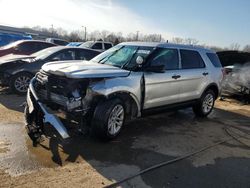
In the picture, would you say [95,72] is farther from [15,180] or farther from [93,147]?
[15,180]

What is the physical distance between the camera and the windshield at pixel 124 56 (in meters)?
6.75

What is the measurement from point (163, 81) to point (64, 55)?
176 inches

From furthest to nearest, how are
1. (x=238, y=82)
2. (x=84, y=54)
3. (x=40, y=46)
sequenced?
(x=40, y=46) < (x=238, y=82) < (x=84, y=54)

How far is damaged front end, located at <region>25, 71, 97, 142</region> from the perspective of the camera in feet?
18.1

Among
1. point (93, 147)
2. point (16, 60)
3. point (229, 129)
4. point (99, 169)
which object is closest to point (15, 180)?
point (99, 169)

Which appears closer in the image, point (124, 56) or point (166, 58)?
point (124, 56)

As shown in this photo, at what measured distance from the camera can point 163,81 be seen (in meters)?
6.99

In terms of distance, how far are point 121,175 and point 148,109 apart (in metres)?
2.38

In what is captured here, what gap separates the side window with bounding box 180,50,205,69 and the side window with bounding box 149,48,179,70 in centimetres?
29

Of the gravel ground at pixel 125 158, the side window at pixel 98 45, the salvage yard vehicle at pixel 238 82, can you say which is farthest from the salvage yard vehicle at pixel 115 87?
the side window at pixel 98 45

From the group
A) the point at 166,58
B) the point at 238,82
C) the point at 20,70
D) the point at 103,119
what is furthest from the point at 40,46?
the point at 103,119

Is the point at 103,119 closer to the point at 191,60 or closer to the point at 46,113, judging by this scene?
the point at 46,113

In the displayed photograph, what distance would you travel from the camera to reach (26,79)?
32.2 ft

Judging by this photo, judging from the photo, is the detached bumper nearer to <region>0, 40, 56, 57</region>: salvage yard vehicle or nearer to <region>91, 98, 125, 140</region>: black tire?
<region>91, 98, 125, 140</region>: black tire
